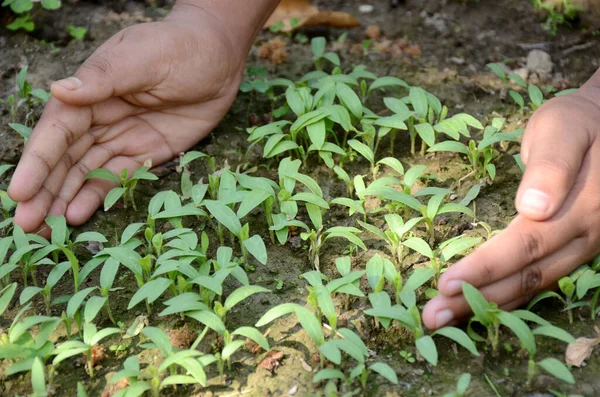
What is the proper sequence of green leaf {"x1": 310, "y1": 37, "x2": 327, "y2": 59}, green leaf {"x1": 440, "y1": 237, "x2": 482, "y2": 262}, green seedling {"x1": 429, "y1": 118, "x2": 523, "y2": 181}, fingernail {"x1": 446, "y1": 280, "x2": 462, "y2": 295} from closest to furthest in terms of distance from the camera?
fingernail {"x1": 446, "y1": 280, "x2": 462, "y2": 295} → green leaf {"x1": 440, "y1": 237, "x2": 482, "y2": 262} → green seedling {"x1": 429, "y1": 118, "x2": 523, "y2": 181} → green leaf {"x1": 310, "y1": 37, "x2": 327, "y2": 59}

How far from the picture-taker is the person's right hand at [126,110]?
8.85 feet

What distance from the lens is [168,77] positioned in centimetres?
299

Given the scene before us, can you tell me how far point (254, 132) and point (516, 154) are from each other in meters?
1.13

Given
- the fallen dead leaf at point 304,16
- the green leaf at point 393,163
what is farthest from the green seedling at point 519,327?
the fallen dead leaf at point 304,16

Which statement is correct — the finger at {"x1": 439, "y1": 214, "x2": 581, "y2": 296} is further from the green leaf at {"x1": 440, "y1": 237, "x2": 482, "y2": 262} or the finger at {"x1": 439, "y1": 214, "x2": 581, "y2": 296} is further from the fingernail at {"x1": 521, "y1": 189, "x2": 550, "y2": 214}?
the green leaf at {"x1": 440, "y1": 237, "x2": 482, "y2": 262}

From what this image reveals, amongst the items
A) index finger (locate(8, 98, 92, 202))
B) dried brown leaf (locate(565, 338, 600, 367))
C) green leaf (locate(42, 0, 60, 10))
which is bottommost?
dried brown leaf (locate(565, 338, 600, 367))

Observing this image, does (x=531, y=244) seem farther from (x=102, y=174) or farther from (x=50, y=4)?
(x=50, y=4)

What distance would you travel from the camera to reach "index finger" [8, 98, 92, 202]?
2633mm

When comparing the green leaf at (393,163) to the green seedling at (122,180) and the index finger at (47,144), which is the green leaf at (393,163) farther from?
the index finger at (47,144)

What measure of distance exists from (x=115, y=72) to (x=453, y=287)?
155 cm

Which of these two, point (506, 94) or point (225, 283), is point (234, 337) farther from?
point (506, 94)

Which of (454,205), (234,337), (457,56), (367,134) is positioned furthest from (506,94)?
(234,337)

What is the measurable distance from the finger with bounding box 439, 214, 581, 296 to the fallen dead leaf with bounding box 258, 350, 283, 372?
549 millimetres

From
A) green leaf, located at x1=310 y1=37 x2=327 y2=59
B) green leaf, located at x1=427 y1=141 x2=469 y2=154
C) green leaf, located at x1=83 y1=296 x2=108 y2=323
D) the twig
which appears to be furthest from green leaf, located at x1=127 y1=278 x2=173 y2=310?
the twig
